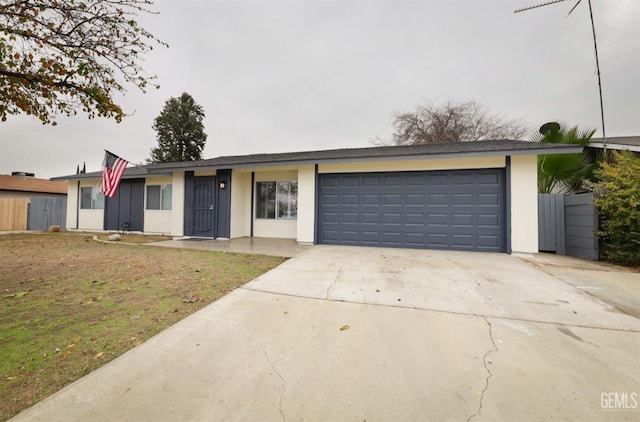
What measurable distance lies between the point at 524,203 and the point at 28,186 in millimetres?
32194

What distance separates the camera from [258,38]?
10414mm

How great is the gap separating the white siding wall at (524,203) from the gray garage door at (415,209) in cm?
26

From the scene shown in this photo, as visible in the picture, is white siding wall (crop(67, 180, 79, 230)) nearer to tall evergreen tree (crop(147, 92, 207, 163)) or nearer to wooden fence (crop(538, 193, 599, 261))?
tall evergreen tree (crop(147, 92, 207, 163))

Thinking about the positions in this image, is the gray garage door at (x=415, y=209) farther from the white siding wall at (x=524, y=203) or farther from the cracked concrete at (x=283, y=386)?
the cracked concrete at (x=283, y=386)

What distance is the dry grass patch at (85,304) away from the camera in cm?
185

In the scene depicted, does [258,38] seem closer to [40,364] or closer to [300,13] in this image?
[300,13]

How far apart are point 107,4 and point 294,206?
661 centimetres

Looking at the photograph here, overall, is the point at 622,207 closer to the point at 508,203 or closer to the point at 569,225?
the point at 569,225

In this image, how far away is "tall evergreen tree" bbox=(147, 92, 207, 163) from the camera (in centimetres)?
2895

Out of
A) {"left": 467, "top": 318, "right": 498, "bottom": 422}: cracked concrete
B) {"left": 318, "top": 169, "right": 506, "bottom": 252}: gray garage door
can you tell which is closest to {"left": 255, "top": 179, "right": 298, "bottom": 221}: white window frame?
{"left": 318, "top": 169, "right": 506, "bottom": 252}: gray garage door

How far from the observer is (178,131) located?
2931 cm

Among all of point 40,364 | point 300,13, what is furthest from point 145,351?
point 300,13

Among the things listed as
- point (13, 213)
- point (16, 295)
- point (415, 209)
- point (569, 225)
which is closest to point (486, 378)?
point (16, 295)

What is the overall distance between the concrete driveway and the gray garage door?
315 cm
